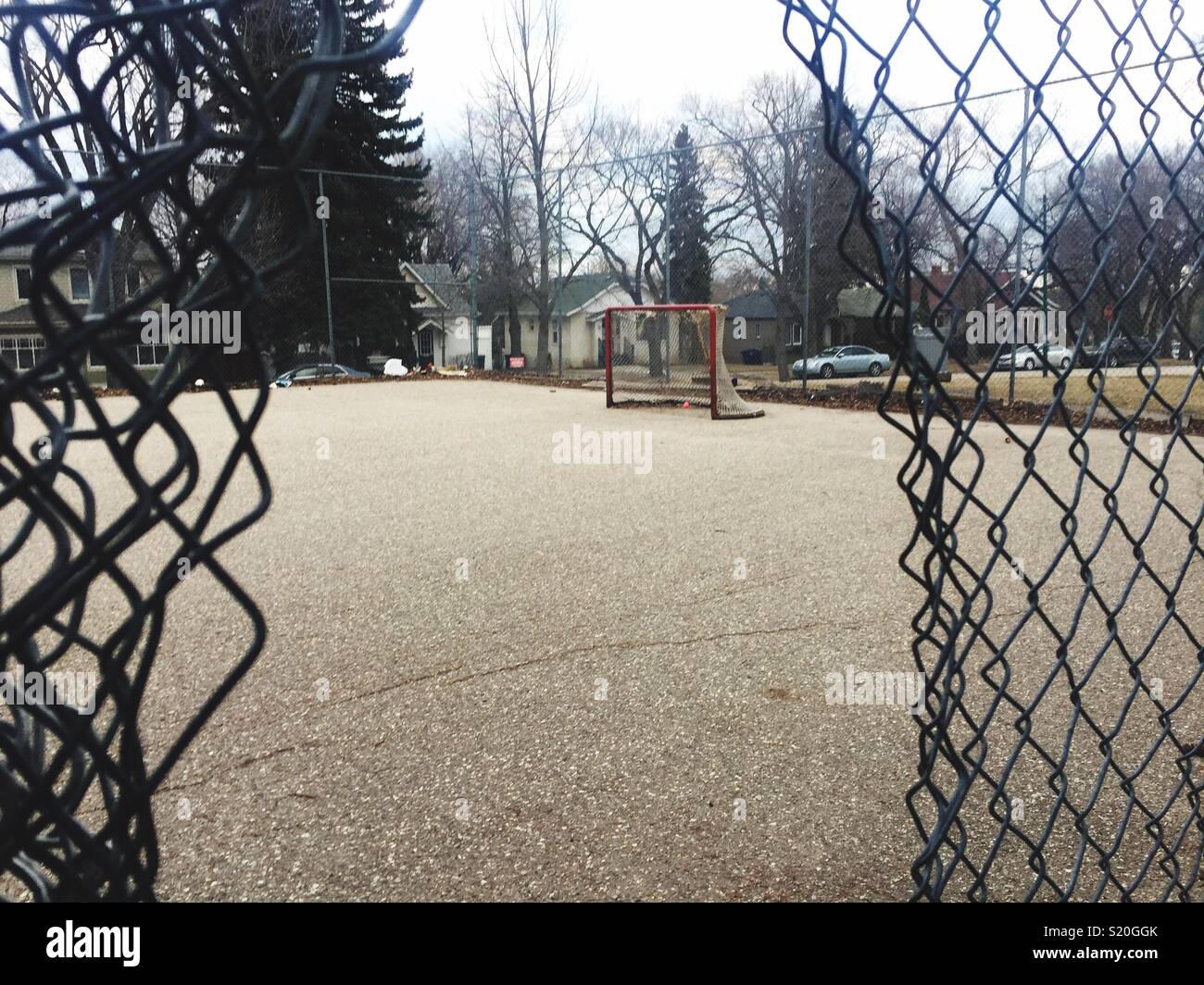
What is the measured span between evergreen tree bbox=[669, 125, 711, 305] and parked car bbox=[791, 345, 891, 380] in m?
2.71

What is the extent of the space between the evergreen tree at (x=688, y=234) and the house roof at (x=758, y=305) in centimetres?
134

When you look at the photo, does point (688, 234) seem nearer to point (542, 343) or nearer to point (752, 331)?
point (542, 343)

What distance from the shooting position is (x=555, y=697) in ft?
11.0

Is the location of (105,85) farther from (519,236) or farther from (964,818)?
(519,236)

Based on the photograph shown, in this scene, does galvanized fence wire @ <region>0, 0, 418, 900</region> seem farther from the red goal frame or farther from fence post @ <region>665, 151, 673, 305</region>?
fence post @ <region>665, 151, 673, 305</region>

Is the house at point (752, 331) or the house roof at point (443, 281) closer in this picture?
the house at point (752, 331)

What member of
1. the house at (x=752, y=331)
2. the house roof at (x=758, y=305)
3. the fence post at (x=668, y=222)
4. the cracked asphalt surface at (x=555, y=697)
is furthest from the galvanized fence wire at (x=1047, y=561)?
the house at (x=752, y=331)

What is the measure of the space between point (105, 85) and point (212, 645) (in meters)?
3.54

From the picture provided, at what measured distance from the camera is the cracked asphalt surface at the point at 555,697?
2344 millimetres

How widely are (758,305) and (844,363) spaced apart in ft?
12.4

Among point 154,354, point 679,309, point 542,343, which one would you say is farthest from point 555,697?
point 542,343

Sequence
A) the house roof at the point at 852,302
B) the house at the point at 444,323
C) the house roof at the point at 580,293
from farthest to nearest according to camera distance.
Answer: the house roof at the point at 580,293 → the house at the point at 444,323 → the house roof at the point at 852,302

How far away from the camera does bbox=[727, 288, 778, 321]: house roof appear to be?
1978 cm

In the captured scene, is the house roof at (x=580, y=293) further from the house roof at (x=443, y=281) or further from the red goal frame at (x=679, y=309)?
the red goal frame at (x=679, y=309)
